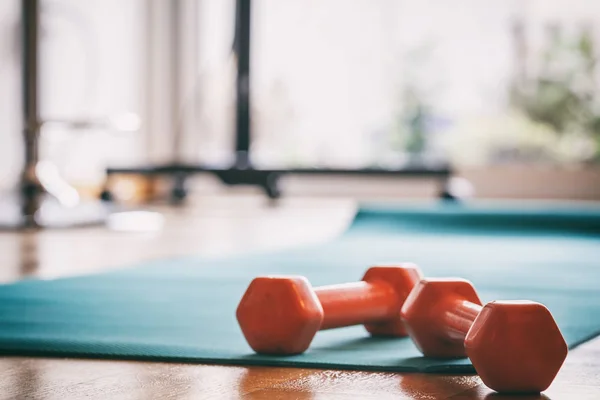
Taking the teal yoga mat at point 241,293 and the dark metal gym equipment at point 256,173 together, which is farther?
the dark metal gym equipment at point 256,173

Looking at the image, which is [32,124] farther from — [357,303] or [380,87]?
[380,87]

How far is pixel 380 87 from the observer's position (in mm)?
6684

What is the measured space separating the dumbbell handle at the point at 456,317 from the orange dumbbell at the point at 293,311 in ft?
0.48

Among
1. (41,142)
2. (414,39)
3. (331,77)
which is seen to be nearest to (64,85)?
(41,142)

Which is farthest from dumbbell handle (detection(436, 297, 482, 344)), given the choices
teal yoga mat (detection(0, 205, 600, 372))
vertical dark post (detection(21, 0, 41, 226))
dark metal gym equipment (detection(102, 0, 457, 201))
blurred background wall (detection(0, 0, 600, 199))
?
blurred background wall (detection(0, 0, 600, 199))

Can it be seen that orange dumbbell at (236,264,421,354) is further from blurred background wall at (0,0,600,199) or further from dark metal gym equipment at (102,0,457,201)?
blurred background wall at (0,0,600,199)

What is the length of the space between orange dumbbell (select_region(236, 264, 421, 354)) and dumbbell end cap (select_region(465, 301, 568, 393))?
0.24 meters

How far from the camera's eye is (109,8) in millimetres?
6156

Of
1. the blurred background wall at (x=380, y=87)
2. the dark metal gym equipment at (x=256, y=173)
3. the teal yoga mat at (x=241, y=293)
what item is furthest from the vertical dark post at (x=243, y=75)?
the teal yoga mat at (x=241, y=293)

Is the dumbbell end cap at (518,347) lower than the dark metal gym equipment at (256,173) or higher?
higher

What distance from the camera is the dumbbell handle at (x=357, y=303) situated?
1.20m

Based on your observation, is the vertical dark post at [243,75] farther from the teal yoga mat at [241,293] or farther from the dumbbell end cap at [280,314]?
the dumbbell end cap at [280,314]

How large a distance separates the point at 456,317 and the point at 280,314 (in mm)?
203

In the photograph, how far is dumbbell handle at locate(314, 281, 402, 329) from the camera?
1197mm
